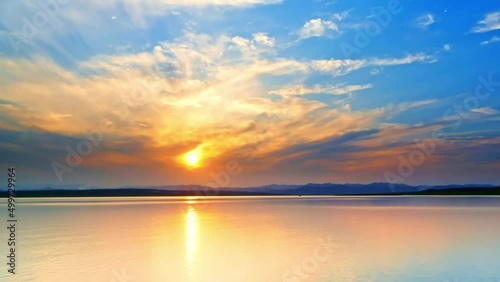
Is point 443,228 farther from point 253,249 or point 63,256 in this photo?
point 63,256

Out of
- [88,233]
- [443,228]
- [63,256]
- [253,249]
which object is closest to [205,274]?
[253,249]

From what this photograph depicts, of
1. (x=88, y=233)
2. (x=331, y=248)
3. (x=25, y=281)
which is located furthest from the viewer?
(x=88, y=233)

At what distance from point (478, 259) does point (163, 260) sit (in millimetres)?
12706

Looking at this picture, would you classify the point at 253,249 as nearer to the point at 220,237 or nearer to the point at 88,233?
the point at 220,237

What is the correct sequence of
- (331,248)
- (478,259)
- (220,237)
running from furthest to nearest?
1. (220,237)
2. (331,248)
3. (478,259)

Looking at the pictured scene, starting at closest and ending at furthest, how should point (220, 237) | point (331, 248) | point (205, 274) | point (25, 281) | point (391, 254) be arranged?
point (25, 281), point (205, 274), point (391, 254), point (331, 248), point (220, 237)

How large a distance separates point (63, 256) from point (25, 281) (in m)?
4.87

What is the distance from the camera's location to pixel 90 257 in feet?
65.8

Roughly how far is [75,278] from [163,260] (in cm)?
428

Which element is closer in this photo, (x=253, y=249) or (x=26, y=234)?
(x=253, y=249)

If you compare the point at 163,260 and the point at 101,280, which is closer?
the point at 101,280

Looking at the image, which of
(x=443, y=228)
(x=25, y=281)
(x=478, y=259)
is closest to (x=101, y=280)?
(x=25, y=281)

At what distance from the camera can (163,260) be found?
19.5 metres

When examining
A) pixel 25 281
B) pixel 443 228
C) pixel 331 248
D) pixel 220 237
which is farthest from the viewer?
pixel 443 228
